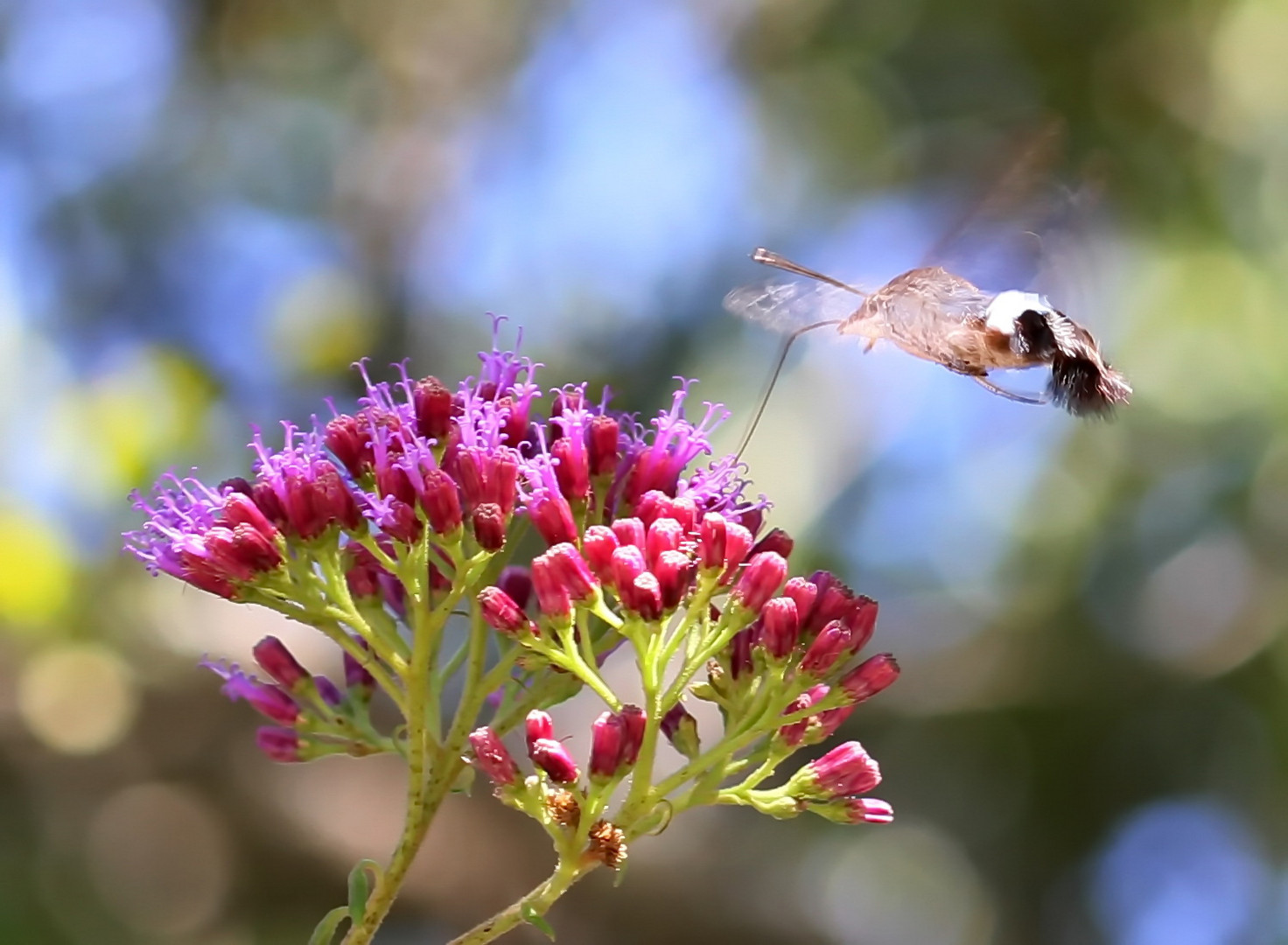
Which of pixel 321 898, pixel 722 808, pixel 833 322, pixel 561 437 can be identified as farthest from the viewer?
pixel 722 808

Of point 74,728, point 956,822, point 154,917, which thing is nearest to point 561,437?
point 74,728

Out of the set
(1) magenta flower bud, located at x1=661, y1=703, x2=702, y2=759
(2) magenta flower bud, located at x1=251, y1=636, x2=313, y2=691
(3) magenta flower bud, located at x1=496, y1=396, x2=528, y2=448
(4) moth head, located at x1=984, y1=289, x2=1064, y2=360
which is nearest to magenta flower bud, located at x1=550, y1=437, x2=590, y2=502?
(3) magenta flower bud, located at x1=496, y1=396, x2=528, y2=448

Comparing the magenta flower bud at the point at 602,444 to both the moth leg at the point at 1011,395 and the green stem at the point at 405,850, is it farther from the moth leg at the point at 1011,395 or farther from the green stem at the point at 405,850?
the moth leg at the point at 1011,395

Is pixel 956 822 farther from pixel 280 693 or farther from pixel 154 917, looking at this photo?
pixel 280 693

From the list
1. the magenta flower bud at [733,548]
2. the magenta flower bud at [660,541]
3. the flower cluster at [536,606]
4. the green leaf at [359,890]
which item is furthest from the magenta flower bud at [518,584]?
the green leaf at [359,890]

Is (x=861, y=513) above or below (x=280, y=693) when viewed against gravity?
above

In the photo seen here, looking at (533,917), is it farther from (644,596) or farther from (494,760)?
(644,596)

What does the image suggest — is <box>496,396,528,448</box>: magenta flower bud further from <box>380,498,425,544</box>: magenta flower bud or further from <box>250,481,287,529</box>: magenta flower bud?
<box>250,481,287,529</box>: magenta flower bud
